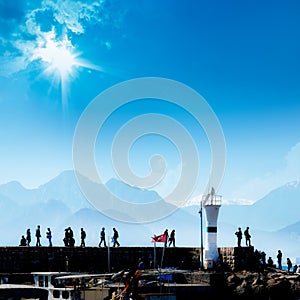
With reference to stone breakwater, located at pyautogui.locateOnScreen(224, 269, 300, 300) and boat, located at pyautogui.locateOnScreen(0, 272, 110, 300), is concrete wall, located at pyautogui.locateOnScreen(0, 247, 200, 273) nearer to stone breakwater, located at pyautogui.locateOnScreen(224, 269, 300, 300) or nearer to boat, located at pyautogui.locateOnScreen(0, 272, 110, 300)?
stone breakwater, located at pyautogui.locateOnScreen(224, 269, 300, 300)

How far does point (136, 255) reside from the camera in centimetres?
5244

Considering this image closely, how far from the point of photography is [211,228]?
53594 mm

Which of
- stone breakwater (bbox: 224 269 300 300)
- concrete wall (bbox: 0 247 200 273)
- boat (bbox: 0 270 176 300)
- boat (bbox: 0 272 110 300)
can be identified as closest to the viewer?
boat (bbox: 0 272 110 300)

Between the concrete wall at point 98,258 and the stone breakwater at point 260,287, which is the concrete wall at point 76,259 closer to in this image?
the concrete wall at point 98,258

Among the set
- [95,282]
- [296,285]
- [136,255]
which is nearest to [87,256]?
[136,255]

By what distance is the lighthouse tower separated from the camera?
53125mm

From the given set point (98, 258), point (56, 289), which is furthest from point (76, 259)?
point (56, 289)

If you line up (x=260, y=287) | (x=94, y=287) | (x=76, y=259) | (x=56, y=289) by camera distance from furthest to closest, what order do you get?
1. (x=76, y=259)
2. (x=260, y=287)
3. (x=94, y=287)
4. (x=56, y=289)

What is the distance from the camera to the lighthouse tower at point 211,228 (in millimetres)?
53125

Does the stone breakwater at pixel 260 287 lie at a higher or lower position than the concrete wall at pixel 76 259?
lower

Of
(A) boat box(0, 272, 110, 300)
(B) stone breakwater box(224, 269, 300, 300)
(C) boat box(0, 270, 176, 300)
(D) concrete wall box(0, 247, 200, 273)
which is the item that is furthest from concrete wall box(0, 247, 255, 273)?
(A) boat box(0, 272, 110, 300)

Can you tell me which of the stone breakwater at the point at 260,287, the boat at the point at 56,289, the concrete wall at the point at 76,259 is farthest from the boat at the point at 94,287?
the stone breakwater at the point at 260,287

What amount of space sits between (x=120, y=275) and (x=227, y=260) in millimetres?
14796

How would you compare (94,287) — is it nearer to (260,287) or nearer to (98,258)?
(98,258)
